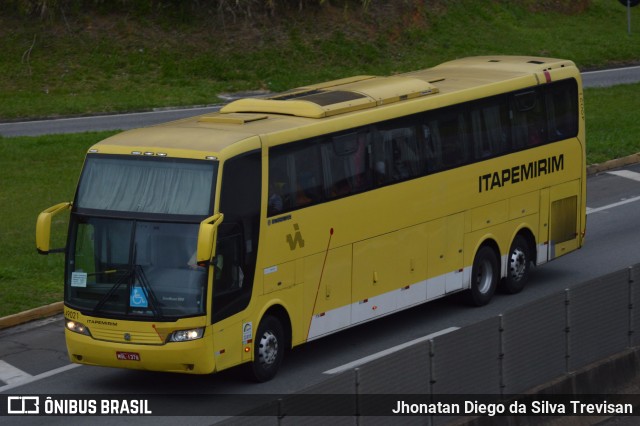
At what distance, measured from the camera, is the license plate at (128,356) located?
1510 cm

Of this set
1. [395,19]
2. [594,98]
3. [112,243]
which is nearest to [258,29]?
[395,19]

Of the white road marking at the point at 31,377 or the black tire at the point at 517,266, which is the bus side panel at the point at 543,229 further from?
the white road marking at the point at 31,377

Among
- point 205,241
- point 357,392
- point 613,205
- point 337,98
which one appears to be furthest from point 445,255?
point 613,205

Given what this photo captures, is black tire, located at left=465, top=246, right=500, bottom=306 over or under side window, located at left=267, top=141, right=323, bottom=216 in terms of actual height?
under

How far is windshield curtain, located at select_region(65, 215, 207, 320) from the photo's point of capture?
1492cm

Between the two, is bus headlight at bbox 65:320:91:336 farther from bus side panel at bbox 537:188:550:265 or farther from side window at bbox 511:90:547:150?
bus side panel at bbox 537:188:550:265

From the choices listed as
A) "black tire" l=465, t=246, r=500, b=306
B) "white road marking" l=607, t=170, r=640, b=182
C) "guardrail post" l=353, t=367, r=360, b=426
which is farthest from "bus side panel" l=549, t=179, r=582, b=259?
"guardrail post" l=353, t=367, r=360, b=426

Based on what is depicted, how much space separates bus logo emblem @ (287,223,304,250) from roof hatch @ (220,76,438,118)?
168 cm

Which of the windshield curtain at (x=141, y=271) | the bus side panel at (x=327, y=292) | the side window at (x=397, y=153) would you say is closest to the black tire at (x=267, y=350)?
the bus side panel at (x=327, y=292)

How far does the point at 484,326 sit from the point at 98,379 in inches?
223

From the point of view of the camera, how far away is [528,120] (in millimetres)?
20594

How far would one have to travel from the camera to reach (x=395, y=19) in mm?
49000

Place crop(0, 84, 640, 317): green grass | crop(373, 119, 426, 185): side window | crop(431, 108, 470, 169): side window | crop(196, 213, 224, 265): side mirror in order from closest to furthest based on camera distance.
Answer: crop(196, 213, 224, 265): side mirror < crop(373, 119, 426, 185): side window < crop(431, 108, 470, 169): side window < crop(0, 84, 640, 317): green grass

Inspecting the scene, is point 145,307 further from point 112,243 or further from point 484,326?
point 484,326
